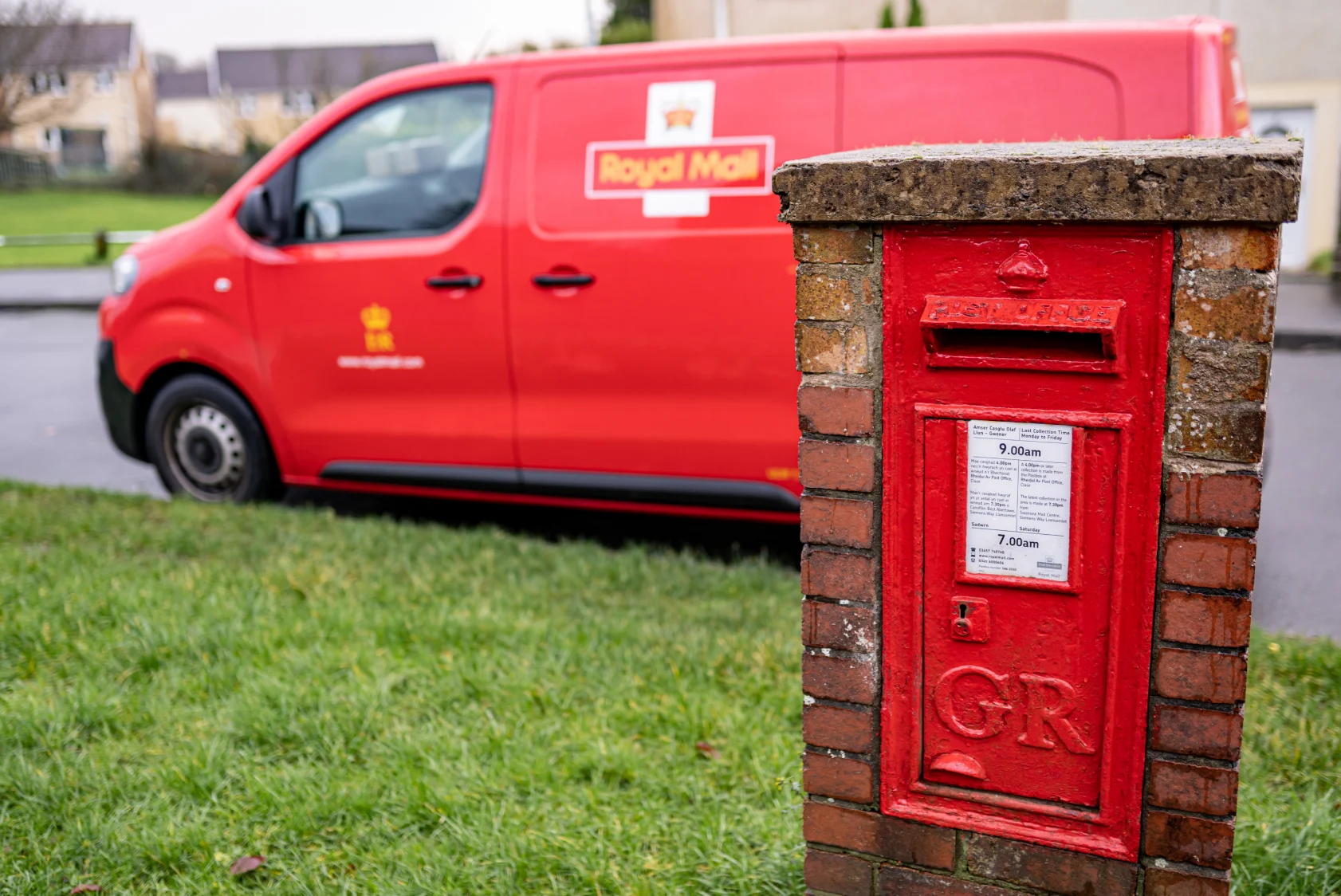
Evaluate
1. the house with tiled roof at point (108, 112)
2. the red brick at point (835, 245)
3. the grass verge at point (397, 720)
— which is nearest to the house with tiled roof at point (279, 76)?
the house with tiled roof at point (108, 112)

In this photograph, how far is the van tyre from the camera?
18.0ft

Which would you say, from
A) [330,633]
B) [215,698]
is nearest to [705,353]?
[330,633]

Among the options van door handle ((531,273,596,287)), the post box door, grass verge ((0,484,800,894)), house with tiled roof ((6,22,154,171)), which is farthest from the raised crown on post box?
house with tiled roof ((6,22,154,171))

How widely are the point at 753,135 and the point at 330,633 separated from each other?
229 centimetres

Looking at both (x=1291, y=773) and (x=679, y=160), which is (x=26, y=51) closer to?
(x=679, y=160)

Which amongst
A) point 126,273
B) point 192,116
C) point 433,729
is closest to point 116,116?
point 192,116

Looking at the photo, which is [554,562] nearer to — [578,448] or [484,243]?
[578,448]

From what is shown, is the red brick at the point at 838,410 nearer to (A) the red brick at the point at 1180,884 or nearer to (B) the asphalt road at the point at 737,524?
(A) the red brick at the point at 1180,884

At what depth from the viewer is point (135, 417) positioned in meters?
5.75

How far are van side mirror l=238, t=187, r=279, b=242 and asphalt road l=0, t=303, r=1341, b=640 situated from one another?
146 centimetres

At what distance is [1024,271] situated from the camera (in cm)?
176

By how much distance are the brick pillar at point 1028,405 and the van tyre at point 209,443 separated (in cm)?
403

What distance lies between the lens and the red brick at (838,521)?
1976 millimetres

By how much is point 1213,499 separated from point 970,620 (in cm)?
41
